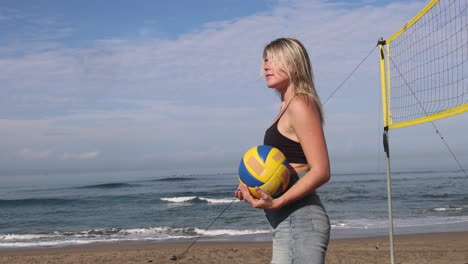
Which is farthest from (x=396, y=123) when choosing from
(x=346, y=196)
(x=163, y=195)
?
(x=163, y=195)

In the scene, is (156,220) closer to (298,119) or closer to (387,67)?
(387,67)

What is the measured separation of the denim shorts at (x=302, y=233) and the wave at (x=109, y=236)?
1032 cm

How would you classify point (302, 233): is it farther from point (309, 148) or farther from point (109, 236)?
point (109, 236)

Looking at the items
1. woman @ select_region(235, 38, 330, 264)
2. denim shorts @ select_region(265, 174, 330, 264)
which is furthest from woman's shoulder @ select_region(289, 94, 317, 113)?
denim shorts @ select_region(265, 174, 330, 264)

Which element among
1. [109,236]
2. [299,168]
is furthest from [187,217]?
[299,168]

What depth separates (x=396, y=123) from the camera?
18.3ft

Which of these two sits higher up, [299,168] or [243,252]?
[299,168]

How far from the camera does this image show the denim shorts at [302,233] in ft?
6.64

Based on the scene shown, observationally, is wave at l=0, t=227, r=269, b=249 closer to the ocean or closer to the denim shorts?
the ocean

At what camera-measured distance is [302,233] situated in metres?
2.05

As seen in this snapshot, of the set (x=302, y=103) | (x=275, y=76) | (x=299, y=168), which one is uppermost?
(x=275, y=76)

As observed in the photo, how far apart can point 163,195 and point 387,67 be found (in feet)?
68.5

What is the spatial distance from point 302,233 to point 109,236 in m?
11.6

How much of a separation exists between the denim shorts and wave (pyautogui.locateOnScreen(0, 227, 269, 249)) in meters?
10.3
